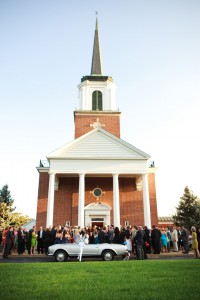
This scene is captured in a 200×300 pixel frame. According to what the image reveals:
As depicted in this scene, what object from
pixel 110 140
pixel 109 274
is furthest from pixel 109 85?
pixel 109 274

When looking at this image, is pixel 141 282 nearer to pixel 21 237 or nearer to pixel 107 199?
pixel 21 237

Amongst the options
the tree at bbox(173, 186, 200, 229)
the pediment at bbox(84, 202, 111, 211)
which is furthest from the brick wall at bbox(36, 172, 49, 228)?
the tree at bbox(173, 186, 200, 229)

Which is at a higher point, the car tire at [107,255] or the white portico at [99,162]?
the white portico at [99,162]

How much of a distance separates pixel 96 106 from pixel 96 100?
0.91 meters

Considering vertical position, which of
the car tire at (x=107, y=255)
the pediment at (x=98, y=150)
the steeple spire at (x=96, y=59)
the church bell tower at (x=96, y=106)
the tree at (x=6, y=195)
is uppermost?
the steeple spire at (x=96, y=59)

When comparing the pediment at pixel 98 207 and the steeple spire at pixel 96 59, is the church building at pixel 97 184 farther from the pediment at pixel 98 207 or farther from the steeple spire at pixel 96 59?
the steeple spire at pixel 96 59

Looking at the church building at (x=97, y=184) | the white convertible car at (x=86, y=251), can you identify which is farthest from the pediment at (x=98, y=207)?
the white convertible car at (x=86, y=251)

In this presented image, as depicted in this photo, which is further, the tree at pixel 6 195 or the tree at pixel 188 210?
the tree at pixel 6 195

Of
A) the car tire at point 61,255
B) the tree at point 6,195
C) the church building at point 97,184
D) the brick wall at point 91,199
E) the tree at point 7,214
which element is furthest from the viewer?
the tree at point 6,195

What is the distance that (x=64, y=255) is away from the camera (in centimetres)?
1289

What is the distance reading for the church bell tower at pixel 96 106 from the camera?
3175 cm

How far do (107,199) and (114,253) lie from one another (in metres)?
14.4

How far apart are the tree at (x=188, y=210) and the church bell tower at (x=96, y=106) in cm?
1399

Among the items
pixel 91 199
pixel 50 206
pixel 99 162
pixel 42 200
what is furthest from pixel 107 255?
pixel 42 200
